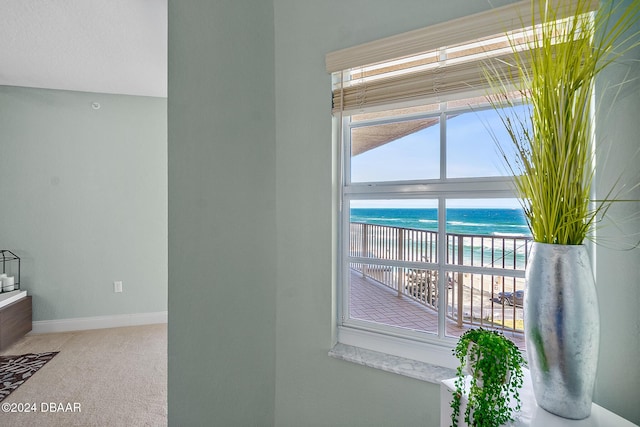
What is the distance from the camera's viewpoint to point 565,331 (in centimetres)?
82

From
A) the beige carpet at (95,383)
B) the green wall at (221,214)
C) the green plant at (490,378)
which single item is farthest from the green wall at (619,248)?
the beige carpet at (95,383)

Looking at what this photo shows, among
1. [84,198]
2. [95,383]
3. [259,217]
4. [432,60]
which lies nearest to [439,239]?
[432,60]

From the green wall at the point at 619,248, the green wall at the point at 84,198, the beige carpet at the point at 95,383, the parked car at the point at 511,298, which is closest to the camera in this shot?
the green wall at the point at 619,248

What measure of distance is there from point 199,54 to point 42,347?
3.44 meters

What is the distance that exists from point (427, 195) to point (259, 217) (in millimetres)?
857

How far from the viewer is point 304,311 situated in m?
1.66

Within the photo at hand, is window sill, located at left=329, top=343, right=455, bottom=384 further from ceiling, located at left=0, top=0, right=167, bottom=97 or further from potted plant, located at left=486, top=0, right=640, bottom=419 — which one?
ceiling, located at left=0, top=0, right=167, bottom=97

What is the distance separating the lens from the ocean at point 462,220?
126 centimetres

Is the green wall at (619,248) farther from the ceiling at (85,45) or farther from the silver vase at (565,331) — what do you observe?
the ceiling at (85,45)

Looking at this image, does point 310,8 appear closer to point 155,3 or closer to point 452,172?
point 452,172

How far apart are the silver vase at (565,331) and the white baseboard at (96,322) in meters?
4.08

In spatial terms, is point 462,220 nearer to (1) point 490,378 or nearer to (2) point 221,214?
(1) point 490,378

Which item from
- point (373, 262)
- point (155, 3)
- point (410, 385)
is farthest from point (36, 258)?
point (410, 385)

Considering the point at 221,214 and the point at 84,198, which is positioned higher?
the point at 84,198
